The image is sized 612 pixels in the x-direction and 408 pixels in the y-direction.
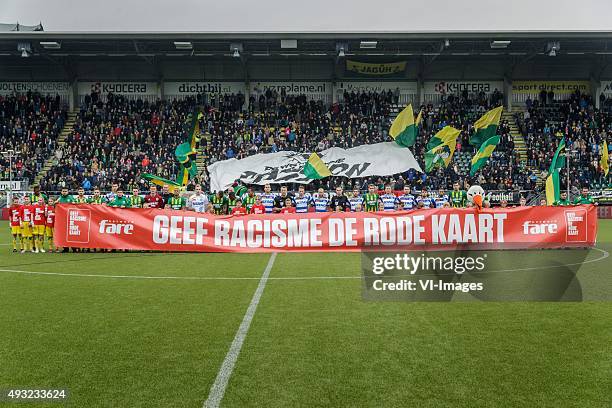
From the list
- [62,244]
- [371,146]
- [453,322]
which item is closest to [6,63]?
[371,146]

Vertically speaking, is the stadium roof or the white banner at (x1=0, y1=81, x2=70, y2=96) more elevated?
the stadium roof

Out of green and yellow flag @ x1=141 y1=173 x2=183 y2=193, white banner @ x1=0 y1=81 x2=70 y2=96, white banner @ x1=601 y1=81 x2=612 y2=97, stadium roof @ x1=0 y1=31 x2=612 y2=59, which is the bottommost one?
green and yellow flag @ x1=141 y1=173 x2=183 y2=193

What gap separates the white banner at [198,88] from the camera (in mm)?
42688

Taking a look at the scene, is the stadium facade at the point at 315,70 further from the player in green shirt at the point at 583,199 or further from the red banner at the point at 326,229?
the red banner at the point at 326,229

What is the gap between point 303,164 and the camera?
117 ft

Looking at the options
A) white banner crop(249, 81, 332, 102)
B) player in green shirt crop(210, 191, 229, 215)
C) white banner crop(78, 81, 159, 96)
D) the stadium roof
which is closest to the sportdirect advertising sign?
the stadium roof

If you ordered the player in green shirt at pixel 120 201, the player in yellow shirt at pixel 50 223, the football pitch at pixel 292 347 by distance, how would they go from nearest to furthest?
the football pitch at pixel 292 347, the player in yellow shirt at pixel 50 223, the player in green shirt at pixel 120 201

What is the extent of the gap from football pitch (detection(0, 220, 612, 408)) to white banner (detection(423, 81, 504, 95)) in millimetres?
34532

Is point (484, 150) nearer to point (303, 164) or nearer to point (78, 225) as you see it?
point (303, 164)

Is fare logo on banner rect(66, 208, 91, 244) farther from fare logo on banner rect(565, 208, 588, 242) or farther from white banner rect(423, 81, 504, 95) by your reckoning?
white banner rect(423, 81, 504, 95)

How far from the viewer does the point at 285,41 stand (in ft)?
121

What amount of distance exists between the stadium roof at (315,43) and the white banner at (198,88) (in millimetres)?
3608

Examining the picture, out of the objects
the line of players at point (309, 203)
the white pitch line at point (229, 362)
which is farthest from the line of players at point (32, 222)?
the white pitch line at point (229, 362)

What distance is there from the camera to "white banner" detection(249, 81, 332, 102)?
42812 millimetres
